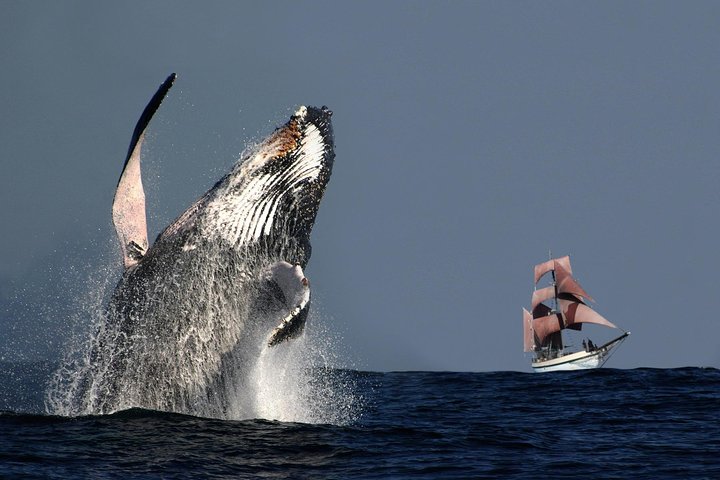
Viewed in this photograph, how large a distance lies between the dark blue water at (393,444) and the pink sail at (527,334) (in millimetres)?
86795

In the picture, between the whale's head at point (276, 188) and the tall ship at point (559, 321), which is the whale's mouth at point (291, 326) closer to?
the whale's head at point (276, 188)

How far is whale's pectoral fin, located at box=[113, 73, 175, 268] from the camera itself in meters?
11.4

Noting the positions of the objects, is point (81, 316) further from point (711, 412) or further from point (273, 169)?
point (711, 412)

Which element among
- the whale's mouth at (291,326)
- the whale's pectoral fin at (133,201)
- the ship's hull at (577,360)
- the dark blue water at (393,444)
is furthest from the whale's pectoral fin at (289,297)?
the ship's hull at (577,360)

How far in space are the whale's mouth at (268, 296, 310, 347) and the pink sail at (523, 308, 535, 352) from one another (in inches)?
3689

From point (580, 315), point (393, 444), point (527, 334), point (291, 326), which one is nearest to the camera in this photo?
point (291, 326)

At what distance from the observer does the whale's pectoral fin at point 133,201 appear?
1143 centimetres

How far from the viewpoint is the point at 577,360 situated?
100 m

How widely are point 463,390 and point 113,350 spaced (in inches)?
398

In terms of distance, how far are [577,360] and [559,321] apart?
4.52 meters

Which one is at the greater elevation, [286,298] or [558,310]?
[558,310]

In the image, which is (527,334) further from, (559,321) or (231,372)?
(231,372)

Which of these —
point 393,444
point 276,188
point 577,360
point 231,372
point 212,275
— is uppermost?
point 577,360

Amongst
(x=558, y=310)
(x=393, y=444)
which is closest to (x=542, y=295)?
(x=558, y=310)
